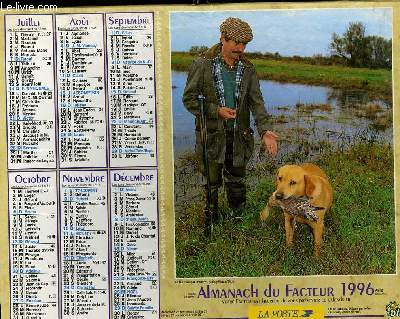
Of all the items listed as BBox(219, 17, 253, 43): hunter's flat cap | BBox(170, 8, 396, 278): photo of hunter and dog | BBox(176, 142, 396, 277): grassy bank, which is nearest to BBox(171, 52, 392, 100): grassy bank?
BBox(170, 8, 396, 278): photo of hunter and dog

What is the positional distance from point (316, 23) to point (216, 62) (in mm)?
491

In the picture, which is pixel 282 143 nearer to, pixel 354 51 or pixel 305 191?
pixel 305 191

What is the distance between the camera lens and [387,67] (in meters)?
2.67

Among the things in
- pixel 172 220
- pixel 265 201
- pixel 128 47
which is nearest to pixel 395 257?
pixel 265 201

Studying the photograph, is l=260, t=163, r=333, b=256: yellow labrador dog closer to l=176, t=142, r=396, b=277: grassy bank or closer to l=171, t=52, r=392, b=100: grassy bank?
l=176, t=142, r=396, b=277: grassy bank

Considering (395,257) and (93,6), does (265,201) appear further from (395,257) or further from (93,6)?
(93,6)

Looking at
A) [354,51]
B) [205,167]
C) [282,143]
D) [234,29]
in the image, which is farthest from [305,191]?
[234,29]

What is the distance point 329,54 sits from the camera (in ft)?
8.78

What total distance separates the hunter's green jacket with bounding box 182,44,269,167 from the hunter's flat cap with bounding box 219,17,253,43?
7 cm

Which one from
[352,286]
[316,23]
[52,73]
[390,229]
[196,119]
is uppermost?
[316,23]

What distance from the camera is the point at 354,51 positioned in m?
2.68

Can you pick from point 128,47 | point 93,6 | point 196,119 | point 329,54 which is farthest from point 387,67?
point 93,6

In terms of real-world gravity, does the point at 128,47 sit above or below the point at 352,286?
above

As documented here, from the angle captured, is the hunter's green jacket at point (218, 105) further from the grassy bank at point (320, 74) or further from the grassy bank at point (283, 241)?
the grassy bank at point (283, 241)
